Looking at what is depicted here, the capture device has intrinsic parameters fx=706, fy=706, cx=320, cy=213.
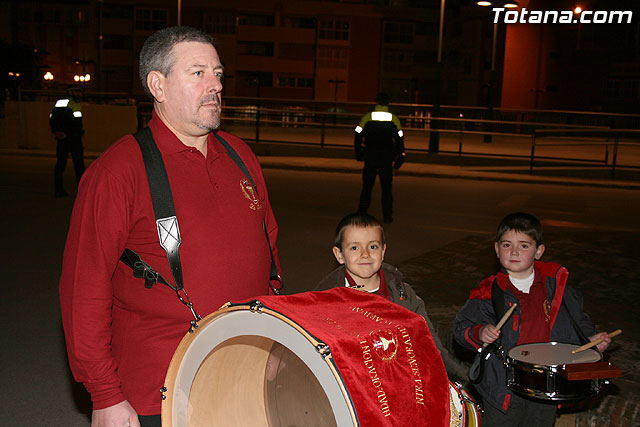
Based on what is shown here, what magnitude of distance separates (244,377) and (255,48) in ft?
192

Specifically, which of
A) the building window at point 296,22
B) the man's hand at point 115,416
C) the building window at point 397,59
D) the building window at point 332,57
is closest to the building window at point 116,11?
the building window at point 296,22

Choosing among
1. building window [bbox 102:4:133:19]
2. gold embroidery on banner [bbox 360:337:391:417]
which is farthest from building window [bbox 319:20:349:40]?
gold embroidery on banner [bbox 360:337:391:417]

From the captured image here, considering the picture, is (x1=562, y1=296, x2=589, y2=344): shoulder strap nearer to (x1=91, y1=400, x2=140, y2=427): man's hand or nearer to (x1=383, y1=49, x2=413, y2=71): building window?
(x1=91, y1=400, x2=140, y2=427): man's hand

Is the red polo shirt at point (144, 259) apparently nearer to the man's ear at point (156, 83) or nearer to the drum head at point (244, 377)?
the man's ear at point (156, 83)

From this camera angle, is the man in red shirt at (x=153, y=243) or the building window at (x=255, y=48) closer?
the man in red shirt at (x=153, y=243)

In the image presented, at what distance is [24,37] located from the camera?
7088 centimetres

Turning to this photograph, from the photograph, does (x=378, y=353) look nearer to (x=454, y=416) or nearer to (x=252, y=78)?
(x=454, y=416)

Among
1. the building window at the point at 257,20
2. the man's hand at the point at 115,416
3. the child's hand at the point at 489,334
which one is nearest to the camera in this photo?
the man's hand at the point at 115,416

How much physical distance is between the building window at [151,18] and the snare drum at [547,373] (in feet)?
195

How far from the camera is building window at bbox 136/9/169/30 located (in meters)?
58.6

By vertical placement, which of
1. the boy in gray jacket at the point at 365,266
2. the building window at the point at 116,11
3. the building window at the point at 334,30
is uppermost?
the building window at the point at 116,11

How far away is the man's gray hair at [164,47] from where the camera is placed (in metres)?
Result: 2.43

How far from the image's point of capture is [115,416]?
226cm

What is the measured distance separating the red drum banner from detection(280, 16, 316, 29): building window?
58358mm
